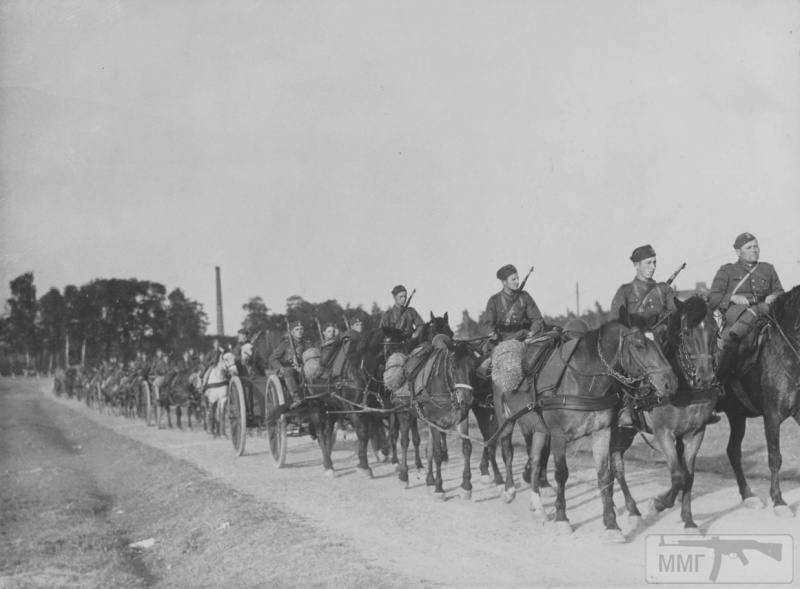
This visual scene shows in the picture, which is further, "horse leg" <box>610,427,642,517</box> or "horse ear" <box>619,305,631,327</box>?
"horse leg" <box>610,427,642,517</box>

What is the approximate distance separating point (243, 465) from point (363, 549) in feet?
23.8

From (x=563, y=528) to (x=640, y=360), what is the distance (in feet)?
6.74

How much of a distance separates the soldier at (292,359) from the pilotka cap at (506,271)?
5152mm

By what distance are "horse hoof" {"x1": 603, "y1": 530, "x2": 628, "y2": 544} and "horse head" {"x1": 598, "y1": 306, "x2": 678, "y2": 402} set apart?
139cm

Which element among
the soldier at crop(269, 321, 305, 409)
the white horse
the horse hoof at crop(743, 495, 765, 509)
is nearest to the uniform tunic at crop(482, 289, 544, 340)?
the horse hoof at crop(743, 495, 765, 509)

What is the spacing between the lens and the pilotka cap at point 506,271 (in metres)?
10.8

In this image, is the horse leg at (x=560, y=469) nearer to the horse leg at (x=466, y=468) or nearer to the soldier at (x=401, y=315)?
the horse leg at (x=466, y=468)

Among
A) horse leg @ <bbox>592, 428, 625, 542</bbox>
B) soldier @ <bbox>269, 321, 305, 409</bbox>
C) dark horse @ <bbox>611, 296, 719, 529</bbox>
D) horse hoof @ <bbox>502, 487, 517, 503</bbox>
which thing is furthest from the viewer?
soldier @ <bbox>269, 321, 305, 409</bbox>

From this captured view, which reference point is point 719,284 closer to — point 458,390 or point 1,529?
point 458,390

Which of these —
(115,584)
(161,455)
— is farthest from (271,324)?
(115,584)

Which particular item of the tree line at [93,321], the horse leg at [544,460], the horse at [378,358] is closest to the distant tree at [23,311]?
the tree line at [93,321]

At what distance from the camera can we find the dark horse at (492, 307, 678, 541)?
7.80 metres

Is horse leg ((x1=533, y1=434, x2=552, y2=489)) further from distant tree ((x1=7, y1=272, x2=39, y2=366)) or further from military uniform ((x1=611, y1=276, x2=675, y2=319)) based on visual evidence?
distant tree ((x1=7, y1=272, x2=39, y2=366))

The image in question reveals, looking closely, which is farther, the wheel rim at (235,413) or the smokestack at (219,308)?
the smokestack at (219,308)
